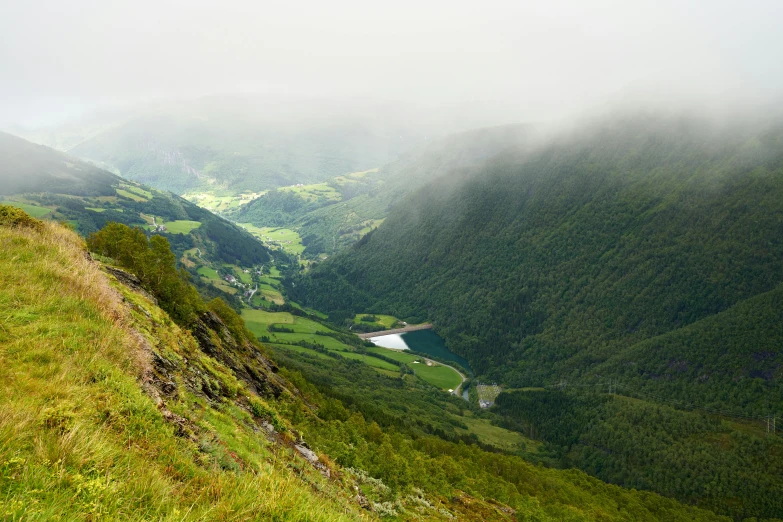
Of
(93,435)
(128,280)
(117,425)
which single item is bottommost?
(128,280)

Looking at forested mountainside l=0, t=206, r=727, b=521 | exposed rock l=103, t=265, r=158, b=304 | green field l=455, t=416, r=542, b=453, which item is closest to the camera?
forested mountainside l=0, t=206, r=727, b=521

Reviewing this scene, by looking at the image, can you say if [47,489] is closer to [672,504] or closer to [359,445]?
[359,445]

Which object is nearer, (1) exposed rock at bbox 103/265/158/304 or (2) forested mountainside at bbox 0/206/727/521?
(2) forested mountainside at bbox 0/206/727/521

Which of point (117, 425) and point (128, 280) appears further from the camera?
point (128, 280)

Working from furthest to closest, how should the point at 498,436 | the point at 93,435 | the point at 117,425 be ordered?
the point at 498,436, the point at 117,425, the point at 93,435

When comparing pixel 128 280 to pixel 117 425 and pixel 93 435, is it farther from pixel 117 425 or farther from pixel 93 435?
pixel 93 435

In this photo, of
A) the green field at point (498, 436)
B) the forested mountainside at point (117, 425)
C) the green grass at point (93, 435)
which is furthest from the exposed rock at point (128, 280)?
the green field at point (498, 436)

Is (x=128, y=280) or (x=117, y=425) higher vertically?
(x=117, y=425)

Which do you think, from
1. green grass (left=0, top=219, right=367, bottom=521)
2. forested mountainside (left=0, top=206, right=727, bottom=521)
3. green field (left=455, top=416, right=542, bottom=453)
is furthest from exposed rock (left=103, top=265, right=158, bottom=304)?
green field (left=455, top=416, right=542, bottom=453)

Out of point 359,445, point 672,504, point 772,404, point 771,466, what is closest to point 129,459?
point 359,445

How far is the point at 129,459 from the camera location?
7.02m

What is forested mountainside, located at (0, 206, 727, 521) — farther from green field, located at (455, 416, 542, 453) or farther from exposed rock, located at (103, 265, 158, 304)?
green field, located at (455, 416, 542, 453)

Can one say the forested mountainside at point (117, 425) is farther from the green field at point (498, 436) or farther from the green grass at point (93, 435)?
the green field at point (498, 436)

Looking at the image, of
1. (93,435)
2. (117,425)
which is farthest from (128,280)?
(93,435)
